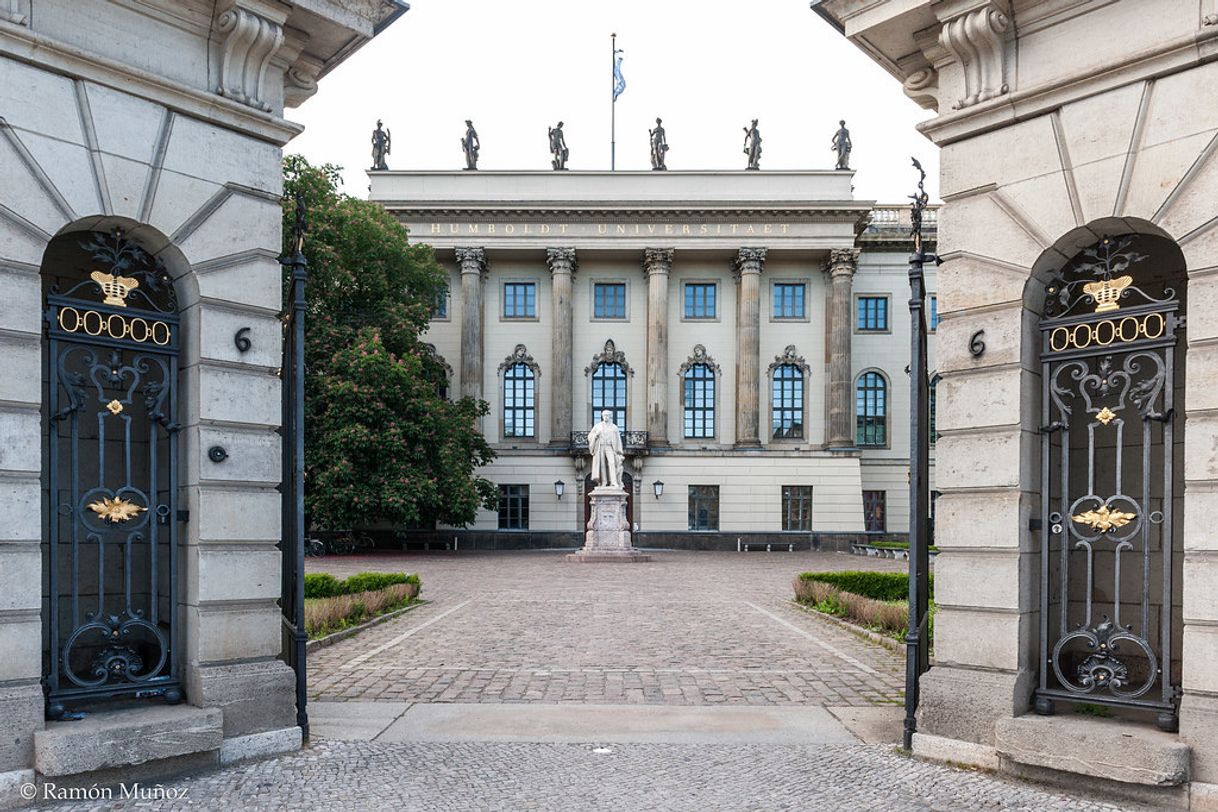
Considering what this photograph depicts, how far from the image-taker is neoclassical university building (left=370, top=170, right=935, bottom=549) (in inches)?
1809

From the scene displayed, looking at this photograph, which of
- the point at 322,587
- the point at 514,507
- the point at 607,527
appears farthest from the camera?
the point at 514,507

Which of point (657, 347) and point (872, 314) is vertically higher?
point (872, 314)

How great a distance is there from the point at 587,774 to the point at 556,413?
132ft

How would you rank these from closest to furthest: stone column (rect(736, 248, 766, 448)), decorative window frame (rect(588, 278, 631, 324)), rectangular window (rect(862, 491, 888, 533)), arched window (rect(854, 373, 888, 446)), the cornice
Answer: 1. the cornice
2. stone column (rect(736, 248, 766, 448))
3. decorative window frame (rect(588, 278, 631, 324))
4. rectangular window (rect(862, 491, 888, 533))
5. arched window (rect(854, 373, 888, 446))

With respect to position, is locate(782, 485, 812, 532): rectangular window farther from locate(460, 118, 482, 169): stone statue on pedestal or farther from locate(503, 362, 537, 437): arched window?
locate(460, 118, 482, 169): stone statue on pedestal

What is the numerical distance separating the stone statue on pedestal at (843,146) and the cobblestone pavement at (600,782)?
143ft

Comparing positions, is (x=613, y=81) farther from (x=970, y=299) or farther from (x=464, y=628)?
(x=970, y=299)

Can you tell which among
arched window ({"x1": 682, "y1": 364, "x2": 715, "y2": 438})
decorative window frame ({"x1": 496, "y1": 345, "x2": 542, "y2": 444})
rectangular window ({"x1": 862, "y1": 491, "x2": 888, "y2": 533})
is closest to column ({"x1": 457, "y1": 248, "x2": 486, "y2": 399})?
decorative window frame ({"x1": 496, "y1": 345, "x2": 542, "y2": 444})

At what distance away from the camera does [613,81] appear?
50688 mm

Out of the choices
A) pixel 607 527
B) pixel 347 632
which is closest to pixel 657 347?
pixel 607 527

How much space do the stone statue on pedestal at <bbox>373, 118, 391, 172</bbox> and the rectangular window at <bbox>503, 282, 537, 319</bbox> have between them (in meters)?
8.37

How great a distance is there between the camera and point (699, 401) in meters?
47.6

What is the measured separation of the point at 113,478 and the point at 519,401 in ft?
132

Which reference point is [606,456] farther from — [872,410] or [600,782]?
[600,782]
